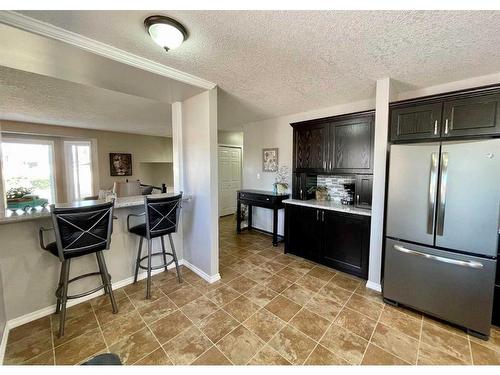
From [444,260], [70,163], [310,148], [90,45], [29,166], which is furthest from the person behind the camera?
[70,163]

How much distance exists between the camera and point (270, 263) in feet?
10.3

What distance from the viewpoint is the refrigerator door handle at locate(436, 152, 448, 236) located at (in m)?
1.84

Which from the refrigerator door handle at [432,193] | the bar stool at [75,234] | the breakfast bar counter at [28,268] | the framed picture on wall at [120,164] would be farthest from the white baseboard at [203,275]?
the framed picture on wall at [120,164]

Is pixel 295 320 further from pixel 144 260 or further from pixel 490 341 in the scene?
pixel 144 260

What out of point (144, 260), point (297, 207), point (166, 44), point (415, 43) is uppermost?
point (415, 43)

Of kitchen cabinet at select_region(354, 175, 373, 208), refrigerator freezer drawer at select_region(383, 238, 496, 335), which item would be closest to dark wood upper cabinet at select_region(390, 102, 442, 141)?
kitchen cabinet at select_region(354, 175, 373, 208)

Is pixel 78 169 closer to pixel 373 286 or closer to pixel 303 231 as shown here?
pixel 303 231

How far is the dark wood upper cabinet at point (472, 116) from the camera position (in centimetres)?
179

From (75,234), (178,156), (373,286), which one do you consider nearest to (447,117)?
(373,286)

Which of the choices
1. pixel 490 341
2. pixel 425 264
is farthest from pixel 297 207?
pixel 490 341

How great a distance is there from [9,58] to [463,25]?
338cm

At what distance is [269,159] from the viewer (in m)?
4.33

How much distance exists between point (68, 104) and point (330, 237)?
440 centimetres

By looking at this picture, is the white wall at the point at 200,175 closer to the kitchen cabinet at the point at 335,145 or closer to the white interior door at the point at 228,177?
the kitchen cabinet at the point at 335,145
